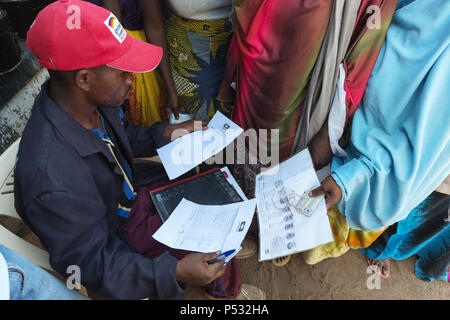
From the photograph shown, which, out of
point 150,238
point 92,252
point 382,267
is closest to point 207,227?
point 150,238

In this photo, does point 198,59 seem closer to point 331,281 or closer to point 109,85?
point 109,85

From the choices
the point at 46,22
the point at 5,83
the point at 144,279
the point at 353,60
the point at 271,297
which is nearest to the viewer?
the point at 46,22

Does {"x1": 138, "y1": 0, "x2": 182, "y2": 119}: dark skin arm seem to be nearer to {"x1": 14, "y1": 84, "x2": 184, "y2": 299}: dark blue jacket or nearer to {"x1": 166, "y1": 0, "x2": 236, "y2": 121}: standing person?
{"x1": 166, "y1": 0, "x2": 236, "y2": 121}: standing person

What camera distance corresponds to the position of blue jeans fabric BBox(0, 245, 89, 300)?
2.61 feet

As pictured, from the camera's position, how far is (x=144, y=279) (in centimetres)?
103

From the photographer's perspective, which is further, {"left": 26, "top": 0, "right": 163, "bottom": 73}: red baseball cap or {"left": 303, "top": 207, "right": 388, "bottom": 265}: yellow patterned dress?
{"left": 303, "top": 207, "right": 388, "bottom": 265}: yellow patterned dress

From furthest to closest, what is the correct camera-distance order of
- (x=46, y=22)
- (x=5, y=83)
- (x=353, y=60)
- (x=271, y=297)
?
(x=5, y=83) → (x=271, y=297) → (x=353, y=60) → (x=46, y=22)

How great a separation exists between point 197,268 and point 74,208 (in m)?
0.46

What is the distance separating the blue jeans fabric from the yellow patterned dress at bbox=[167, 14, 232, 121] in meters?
1.16

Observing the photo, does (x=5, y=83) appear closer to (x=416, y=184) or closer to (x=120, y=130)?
(x=120, y=130)

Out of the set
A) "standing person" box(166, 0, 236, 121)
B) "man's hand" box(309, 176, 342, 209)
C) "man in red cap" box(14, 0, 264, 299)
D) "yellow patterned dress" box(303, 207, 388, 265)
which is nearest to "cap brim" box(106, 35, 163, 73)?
"man in red cap" box(14, 0, 264, 299)

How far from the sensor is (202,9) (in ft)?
4.83

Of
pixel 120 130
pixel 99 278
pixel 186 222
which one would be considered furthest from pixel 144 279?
pixel 120 130

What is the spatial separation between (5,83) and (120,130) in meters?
1.48
